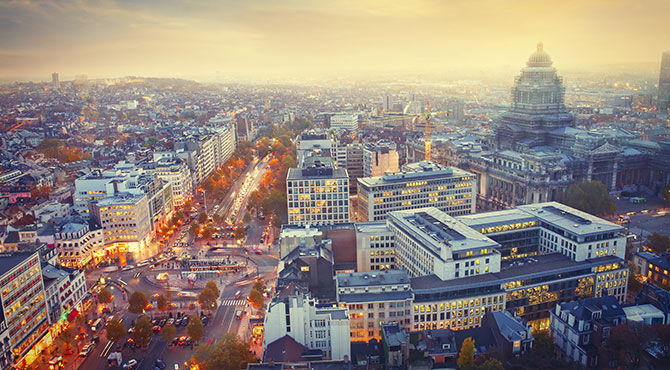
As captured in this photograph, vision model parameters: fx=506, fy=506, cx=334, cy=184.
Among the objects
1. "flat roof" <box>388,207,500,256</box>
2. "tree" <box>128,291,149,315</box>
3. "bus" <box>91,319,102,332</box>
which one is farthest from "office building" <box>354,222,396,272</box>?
"bus" <box>91,319,102,332</box>

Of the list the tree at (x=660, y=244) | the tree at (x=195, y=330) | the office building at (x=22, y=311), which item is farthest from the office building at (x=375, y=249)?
the office building at (x=22, y=311)

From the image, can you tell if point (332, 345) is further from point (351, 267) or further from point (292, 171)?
point (292, 171)

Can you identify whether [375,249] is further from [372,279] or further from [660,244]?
[660,244]

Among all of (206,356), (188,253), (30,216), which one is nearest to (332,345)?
(206,356)

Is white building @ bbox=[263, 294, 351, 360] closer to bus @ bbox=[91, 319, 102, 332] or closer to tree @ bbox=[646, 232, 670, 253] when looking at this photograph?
bus @ bbox=[91, 319, 102, 332]

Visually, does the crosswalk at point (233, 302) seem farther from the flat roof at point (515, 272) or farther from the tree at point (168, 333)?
the flat roof at point (515, 272)

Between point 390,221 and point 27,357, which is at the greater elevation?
point 390,221
